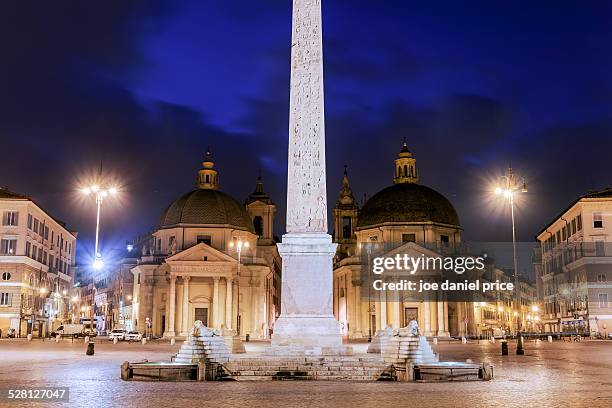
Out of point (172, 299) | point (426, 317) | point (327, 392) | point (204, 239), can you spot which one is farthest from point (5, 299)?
point (327, 392)

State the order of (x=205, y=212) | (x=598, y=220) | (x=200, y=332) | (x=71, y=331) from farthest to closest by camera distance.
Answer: (x=205, y=212)
(x=71, y=331)
(x=598, y=220)
(x=200, y=332)

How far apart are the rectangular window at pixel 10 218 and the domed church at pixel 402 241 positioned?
3331 centimetres

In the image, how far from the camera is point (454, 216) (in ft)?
250

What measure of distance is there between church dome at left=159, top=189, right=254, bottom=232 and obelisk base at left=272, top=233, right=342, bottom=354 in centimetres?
5207

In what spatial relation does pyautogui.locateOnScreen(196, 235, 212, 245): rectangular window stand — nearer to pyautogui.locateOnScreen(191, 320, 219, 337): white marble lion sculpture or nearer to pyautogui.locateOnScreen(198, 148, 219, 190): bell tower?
pyautogui.locateOnScreen(198, 148, 219, 190): bell tower

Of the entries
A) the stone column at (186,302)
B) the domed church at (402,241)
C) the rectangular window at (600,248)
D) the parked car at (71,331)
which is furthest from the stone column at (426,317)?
the parked car at (71,331)

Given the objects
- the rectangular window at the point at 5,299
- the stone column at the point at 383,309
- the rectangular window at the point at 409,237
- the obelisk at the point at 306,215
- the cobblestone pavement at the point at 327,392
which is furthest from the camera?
the rectangular window at the point at 409,237

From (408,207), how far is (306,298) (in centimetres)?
5314

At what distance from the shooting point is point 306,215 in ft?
74.4

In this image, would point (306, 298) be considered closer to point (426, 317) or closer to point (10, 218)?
point (426, 317)

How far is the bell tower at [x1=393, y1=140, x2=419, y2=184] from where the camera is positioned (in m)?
79.5

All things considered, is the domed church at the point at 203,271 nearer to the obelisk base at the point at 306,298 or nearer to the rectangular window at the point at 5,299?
the rectangular window at the point at 5,299

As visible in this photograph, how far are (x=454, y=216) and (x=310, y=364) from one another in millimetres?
58462

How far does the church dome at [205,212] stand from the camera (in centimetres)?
7412
